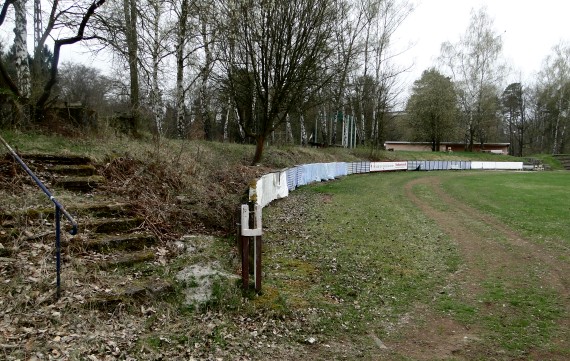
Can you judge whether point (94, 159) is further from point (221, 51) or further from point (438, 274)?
point (221, 51)

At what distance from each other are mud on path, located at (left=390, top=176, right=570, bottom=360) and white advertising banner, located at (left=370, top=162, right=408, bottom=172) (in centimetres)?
2275

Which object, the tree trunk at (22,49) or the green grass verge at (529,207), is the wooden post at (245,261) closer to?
the green grass verge at (529,207)

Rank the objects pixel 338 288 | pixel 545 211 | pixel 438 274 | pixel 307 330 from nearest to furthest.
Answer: pixel 307 330 → pixel 338 288 → pixel 438 274 → pixel 545 211

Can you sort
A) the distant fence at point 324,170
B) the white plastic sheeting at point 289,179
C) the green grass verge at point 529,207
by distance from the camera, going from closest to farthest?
1. the green grass verge at point 529,207
2. the white plastic sheeting at point 289,179
3. the distant fence at point 324,170

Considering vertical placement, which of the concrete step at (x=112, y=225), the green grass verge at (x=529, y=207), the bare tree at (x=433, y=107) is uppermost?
the bare tree at (x=433, y=107)

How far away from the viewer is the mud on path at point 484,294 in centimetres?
Result: 480

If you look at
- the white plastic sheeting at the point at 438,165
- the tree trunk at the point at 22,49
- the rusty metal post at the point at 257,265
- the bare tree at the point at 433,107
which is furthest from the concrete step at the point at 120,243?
the bare tree at the point at 433,107

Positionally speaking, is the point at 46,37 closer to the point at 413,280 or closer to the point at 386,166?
the point at 413,280

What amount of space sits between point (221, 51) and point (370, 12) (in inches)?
860

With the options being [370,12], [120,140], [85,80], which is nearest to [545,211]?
[120,140]

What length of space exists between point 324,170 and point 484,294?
18.8 metres

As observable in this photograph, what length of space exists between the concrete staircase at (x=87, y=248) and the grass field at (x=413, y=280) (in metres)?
1.90

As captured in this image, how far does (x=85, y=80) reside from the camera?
3919 cm

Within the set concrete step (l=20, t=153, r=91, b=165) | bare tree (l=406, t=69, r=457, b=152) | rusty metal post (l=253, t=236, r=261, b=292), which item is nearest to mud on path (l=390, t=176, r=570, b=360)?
rusty metal post (l=253, t=236, r=261, b=292)
